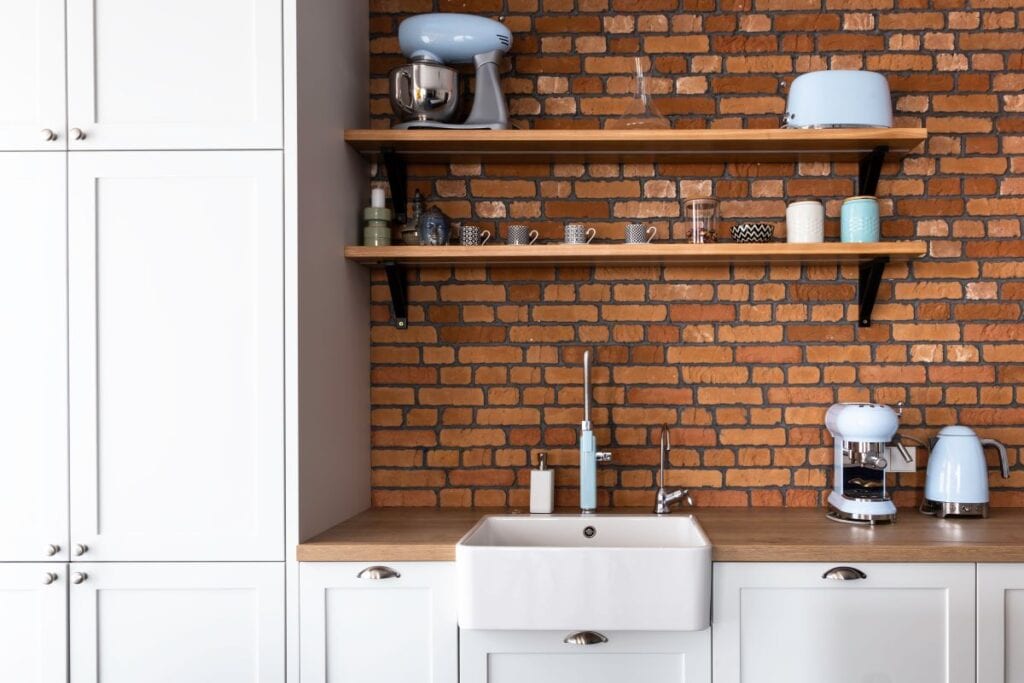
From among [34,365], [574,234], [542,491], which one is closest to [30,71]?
[34,365]

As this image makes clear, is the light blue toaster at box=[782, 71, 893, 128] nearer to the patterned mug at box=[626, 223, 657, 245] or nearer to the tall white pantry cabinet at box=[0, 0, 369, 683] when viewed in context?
the patterned mug at box=[626, 223, 657, 245]

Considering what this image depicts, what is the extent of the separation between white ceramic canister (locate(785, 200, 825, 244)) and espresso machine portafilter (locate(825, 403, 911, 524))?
0.48 m

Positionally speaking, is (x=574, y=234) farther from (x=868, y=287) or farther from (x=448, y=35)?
(x=868, y=287)

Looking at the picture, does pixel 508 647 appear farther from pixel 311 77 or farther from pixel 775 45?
pixel 775 45

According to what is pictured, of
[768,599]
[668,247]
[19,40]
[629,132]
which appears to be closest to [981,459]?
[768,599]

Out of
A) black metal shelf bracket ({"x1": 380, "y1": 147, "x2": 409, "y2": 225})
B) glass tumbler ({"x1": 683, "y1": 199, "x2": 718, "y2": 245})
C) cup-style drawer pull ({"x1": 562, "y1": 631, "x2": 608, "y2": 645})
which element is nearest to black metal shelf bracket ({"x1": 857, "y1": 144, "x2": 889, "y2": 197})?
glass tumbler ({"x1": 683, "y1": 199, "x2": 718, "y2": 245})

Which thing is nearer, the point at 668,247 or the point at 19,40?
the point at 19,40

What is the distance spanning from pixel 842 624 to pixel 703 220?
43.5 inches

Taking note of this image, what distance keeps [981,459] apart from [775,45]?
4.40ft

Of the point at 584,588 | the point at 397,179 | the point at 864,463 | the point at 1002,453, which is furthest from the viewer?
the point at 397,179

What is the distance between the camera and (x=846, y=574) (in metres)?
1.74

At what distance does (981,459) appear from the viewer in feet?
6.86

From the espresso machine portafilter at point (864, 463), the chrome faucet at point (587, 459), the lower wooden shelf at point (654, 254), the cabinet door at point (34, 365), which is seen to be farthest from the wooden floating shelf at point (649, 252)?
the cabinet door at point (34, 365)

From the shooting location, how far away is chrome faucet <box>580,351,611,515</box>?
2158 mm
